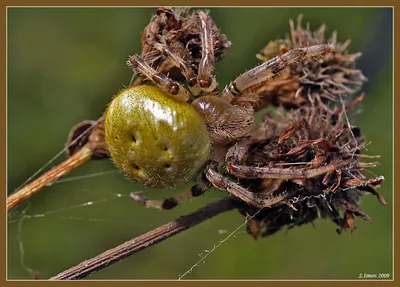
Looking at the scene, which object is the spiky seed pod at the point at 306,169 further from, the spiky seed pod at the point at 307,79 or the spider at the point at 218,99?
the spiky seed pod at the point at 307,79

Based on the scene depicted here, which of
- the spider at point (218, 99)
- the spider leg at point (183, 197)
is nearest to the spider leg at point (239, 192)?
the spider at point (218, 99)

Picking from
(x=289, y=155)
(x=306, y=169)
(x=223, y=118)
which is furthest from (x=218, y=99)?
(x=306, y=169)

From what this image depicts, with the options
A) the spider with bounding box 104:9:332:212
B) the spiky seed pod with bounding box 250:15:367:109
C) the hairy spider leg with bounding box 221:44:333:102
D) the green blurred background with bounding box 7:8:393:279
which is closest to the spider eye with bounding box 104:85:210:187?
the spider with bounding box 104:9:332:212

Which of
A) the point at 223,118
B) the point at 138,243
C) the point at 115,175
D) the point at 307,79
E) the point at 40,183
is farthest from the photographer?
the point at 115,175

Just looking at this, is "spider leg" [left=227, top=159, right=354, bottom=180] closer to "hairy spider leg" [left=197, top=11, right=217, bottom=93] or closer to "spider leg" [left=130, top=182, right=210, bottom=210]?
"spider leg" [left=130, top=182, right=210, bottom=210]

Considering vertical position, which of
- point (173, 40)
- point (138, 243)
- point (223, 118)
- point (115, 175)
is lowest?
point (115, 175)

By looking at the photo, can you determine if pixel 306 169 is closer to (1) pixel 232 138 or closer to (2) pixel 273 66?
(1) pixel 232 138
